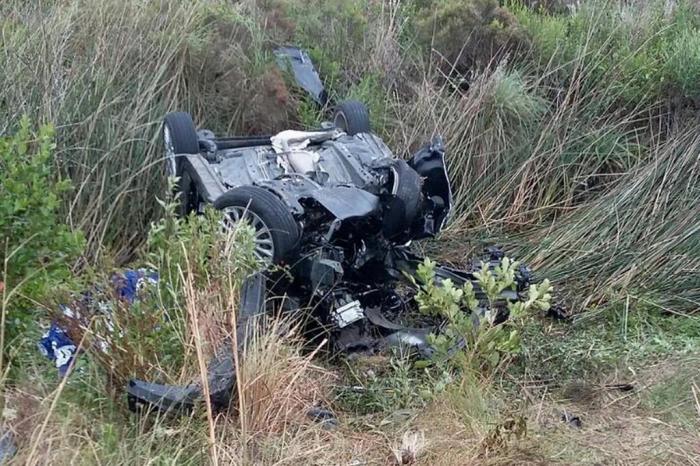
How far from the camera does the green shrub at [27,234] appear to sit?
3.47 metres

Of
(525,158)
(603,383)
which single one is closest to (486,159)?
(525,158)

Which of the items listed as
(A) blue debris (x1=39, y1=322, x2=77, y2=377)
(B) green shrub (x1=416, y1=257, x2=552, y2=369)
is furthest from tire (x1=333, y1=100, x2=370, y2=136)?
(A) blue debris (x1=39, y1=322, x2=77, y2=377)

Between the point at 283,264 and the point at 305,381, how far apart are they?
2.01 ft

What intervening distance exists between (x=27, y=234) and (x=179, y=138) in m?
1.67

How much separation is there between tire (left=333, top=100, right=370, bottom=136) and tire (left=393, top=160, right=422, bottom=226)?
3.61 feet

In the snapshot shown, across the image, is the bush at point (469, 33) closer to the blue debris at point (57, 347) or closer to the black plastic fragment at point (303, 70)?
the black plastic fragment at point (303, 70)

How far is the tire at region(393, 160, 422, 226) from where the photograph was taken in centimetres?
454

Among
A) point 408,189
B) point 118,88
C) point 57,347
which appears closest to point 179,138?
point 118,88

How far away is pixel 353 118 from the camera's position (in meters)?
5.77

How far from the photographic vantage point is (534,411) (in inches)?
156

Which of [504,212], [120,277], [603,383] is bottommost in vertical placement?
[504,212]

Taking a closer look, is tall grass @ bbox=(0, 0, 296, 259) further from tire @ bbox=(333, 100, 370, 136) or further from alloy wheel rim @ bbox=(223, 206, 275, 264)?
alloy wheel rim @ bbox=(223, 206, 275, 264)

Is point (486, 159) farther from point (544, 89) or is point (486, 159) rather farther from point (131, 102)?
point (131, 102)

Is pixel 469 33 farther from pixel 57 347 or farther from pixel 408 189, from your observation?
pixel 57 347
